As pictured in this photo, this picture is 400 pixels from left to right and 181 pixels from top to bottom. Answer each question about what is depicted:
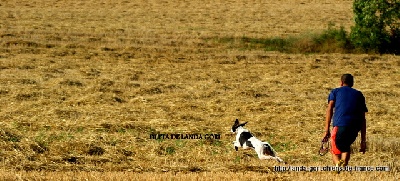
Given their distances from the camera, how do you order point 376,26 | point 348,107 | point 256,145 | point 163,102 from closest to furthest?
point 348,107 < point 256,145 < point 163,102 < point 376,26

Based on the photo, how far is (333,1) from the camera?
183 feet

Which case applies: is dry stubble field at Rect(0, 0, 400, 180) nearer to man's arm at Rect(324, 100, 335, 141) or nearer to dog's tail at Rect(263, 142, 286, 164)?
dog's tail at Rect(263, 142, 286, 164)

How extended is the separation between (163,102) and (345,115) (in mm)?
7396

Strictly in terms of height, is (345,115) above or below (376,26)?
below

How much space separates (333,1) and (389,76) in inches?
1416

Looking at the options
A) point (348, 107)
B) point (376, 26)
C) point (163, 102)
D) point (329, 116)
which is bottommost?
point (163, 102)

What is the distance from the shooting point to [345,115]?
8.00m

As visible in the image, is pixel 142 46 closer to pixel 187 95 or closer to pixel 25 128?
pixel 187 95

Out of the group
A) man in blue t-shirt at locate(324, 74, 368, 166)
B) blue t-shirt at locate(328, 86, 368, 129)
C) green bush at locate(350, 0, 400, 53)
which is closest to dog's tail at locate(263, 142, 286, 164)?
man in blue t-shirt at locate(324, 74, 368, 166)

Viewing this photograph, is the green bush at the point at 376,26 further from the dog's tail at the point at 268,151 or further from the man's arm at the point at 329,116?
the man's arm at the point at 329,116

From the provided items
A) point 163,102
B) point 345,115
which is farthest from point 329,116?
point 163,102

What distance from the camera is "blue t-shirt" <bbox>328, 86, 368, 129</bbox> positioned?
7.99 m

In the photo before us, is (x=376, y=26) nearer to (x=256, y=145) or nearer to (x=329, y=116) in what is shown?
(x=256, y=145)

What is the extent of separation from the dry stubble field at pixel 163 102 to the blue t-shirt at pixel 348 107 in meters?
0.73
